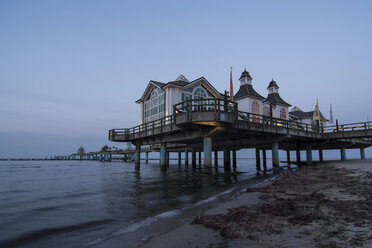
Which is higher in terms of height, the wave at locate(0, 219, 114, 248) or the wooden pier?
the wooden pier

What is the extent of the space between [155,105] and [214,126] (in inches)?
748

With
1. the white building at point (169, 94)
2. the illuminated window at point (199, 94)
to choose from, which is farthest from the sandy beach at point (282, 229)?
the illuminated window at point (199, 94)

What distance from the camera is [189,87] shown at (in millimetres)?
32500

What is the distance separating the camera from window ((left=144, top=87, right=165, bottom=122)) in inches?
1325

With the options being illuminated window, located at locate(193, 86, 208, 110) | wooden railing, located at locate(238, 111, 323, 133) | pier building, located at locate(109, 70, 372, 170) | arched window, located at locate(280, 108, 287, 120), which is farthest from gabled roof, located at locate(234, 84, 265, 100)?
arched window, located at locate(280, 108, 287, 120)

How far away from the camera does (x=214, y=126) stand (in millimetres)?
18656

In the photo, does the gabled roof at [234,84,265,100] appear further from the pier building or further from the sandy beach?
the sandy beach

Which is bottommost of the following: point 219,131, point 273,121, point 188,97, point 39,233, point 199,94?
point 39,233

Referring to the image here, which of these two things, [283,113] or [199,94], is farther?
[283,113]

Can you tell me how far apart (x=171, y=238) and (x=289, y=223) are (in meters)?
2.35

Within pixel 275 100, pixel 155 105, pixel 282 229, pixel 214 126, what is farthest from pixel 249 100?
pixel 282 229

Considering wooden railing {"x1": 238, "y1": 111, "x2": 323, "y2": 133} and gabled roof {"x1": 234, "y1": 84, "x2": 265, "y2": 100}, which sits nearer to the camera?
wooden railing {"x1": 238, "y1": 111, "x2": 323, "y2": 133}

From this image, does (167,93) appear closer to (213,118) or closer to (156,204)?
(213,118)

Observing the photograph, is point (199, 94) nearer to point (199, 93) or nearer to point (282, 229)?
point (199, 93)
